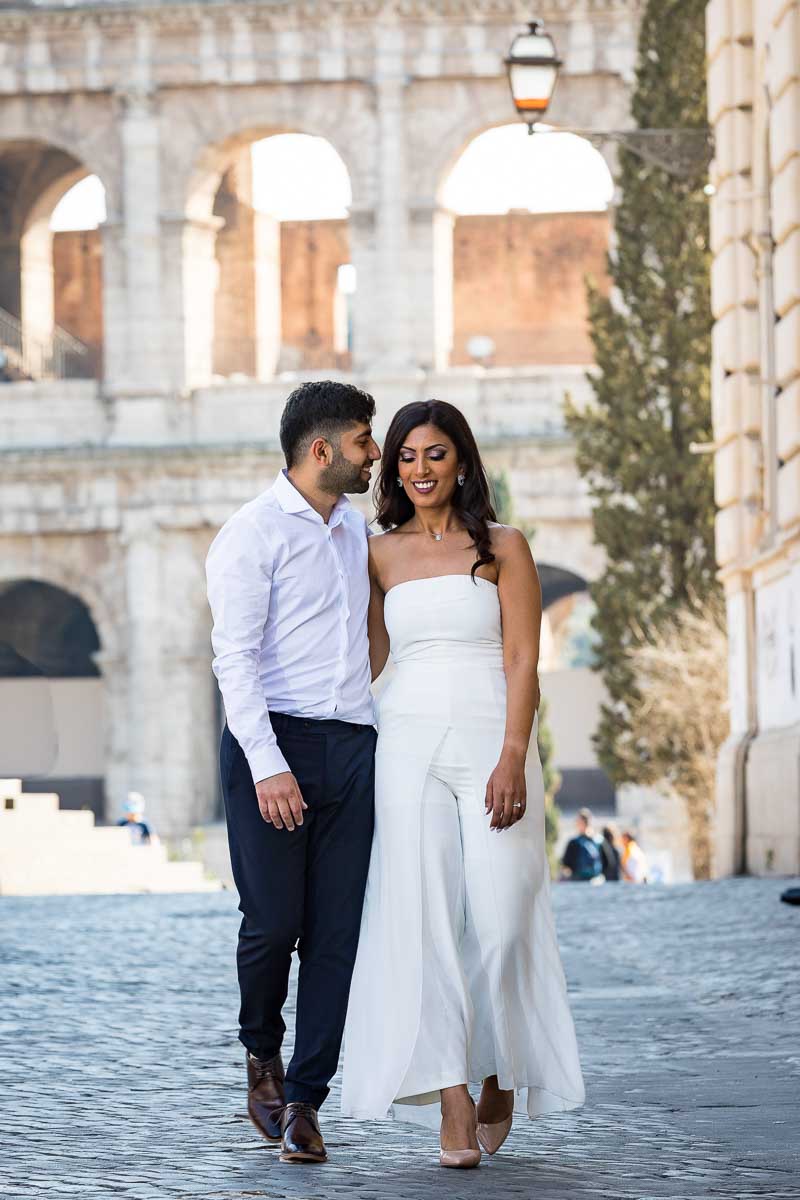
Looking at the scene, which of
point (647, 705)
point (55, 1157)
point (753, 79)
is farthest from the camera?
point (647, 705)

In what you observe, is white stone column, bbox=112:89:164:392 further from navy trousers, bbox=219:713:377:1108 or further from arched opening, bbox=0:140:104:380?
navy trousers, bbox=219:713:377:1108

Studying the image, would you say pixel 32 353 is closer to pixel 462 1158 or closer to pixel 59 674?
pixel 59 674

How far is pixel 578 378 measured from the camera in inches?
1348

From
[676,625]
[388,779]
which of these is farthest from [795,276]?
[676,625]

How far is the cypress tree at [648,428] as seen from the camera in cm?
2677

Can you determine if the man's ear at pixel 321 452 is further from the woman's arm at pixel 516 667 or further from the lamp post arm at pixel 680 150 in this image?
the lamp post arm at pixel 680 150

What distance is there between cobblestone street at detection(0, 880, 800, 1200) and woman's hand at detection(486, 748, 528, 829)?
0.70 metres

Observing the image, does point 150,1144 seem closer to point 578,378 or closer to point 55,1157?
point 55,1157

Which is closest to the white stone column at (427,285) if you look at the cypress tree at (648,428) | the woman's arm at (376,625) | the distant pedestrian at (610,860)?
the cypress tree at (648,428)

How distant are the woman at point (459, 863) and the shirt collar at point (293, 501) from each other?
195 millimetres

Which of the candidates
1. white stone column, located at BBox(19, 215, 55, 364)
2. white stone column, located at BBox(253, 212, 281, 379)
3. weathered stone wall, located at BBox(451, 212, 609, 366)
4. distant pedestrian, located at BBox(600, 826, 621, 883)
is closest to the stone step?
distant pedestrian, located at BBox(600, 826, 621, 883)

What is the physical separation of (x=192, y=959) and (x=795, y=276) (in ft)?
18.8

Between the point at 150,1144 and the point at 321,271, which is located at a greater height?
the point at 321,271

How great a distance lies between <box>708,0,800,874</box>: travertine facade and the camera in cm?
1475
